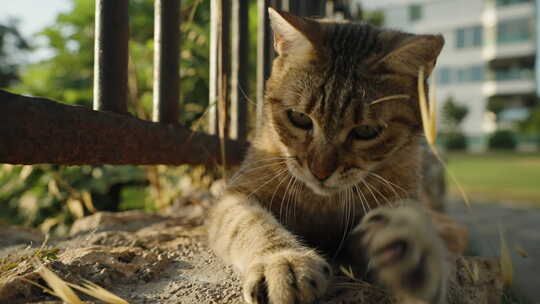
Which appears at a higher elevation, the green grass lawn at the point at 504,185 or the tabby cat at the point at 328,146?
the tabby cat at the point at 328,146

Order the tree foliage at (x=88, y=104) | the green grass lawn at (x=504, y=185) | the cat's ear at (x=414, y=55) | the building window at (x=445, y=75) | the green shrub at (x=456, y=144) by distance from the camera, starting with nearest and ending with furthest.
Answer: the cat's ear at (x=414, y=55)
the tree foliage at (x=88, y=104)
the green grass lawn at (x=504, y=185)
the green shrub at (x=456, y=144)
the building window at (x=445, y=75)

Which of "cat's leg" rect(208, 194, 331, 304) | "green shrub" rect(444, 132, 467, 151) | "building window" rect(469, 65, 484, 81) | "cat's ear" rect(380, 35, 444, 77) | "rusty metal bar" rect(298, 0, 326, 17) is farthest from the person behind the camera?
"building window" rect(469, 65, 484, 81)

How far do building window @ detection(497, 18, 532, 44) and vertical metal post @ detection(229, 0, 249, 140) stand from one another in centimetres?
2830

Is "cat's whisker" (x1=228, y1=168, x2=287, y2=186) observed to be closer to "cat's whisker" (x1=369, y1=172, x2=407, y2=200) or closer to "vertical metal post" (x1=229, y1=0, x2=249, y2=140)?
"cat's whisker" (x1=369, y1=172, x2=407, y2=200)

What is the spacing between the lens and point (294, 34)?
1.43 meters

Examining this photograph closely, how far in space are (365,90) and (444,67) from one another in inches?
1084

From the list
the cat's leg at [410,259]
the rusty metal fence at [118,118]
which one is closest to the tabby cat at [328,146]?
the rusty metal fence at [118,118]

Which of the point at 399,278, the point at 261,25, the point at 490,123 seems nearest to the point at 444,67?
the point at 490,123

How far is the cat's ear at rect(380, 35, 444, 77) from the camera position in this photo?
1.31 m

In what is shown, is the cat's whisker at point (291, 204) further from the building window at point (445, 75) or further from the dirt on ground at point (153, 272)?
the building window at point (445, 75)

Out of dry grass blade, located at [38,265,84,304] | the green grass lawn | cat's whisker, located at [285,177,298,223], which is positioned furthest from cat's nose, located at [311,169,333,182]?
the green grass lawn

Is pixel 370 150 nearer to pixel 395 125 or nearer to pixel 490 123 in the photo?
pixel 395 125

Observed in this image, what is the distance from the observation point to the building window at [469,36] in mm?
24906

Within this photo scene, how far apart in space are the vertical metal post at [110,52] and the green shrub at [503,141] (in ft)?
77.5
